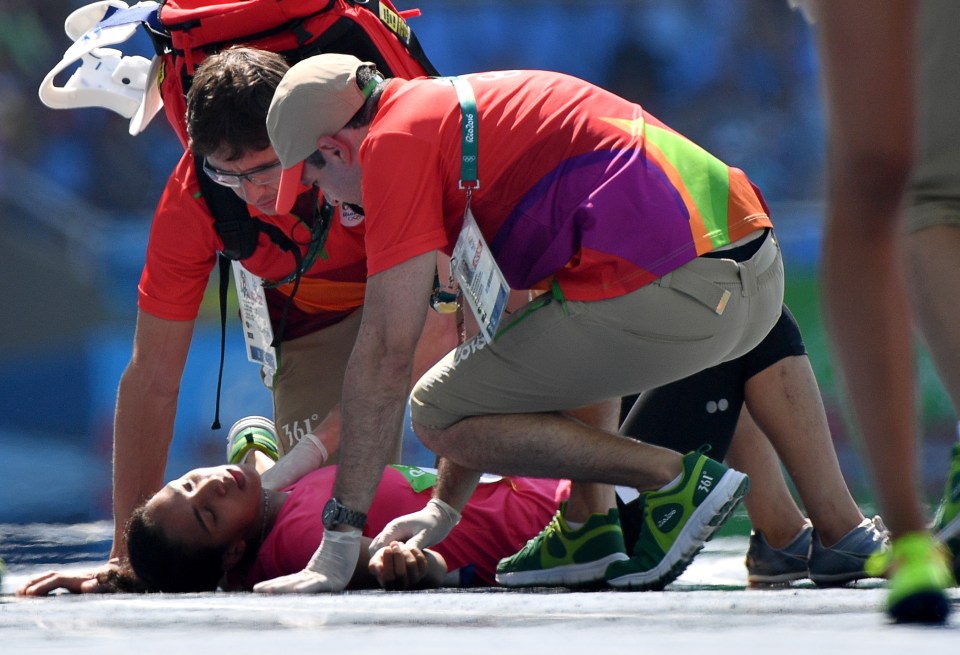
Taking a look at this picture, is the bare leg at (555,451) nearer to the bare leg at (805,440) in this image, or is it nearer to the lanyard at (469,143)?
the bare leg at (805,440)

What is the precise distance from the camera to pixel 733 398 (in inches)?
116

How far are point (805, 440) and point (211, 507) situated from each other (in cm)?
127

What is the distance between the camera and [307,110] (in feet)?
8.75

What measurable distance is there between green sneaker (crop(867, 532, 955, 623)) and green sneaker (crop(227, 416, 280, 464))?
2.43 m

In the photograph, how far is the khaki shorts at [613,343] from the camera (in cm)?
265

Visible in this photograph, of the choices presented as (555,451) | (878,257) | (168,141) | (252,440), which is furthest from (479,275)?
(168,141)

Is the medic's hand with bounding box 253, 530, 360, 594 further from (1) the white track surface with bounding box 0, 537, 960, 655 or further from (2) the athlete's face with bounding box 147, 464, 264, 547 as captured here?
(2) the athlete's face with bounding box 147, 464, 264, 547

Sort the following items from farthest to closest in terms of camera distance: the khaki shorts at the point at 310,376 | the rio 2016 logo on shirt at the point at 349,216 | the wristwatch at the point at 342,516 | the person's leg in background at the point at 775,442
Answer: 1. the khaki shorts at the point at 310,376
2. the rio 2016 logo on shirt at the point at 349,216
3. the person's leg in background at the point at 775,442
4. the wristwatch at the point at 342,516

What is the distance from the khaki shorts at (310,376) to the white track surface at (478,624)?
1.39 meters

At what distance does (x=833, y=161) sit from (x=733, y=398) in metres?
1.37

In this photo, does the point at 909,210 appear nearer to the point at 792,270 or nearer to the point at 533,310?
the point at 533,310

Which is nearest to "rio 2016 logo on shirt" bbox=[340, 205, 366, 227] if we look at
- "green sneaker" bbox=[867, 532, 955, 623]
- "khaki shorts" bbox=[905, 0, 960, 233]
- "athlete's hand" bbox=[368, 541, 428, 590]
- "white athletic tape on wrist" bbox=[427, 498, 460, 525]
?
"white athletic tape on wrist" bbox=[427, 498, 460, 525]

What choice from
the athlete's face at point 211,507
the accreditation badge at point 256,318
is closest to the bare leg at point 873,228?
the athlete's face at point 211,507

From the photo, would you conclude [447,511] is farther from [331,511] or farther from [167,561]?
[167,561]
